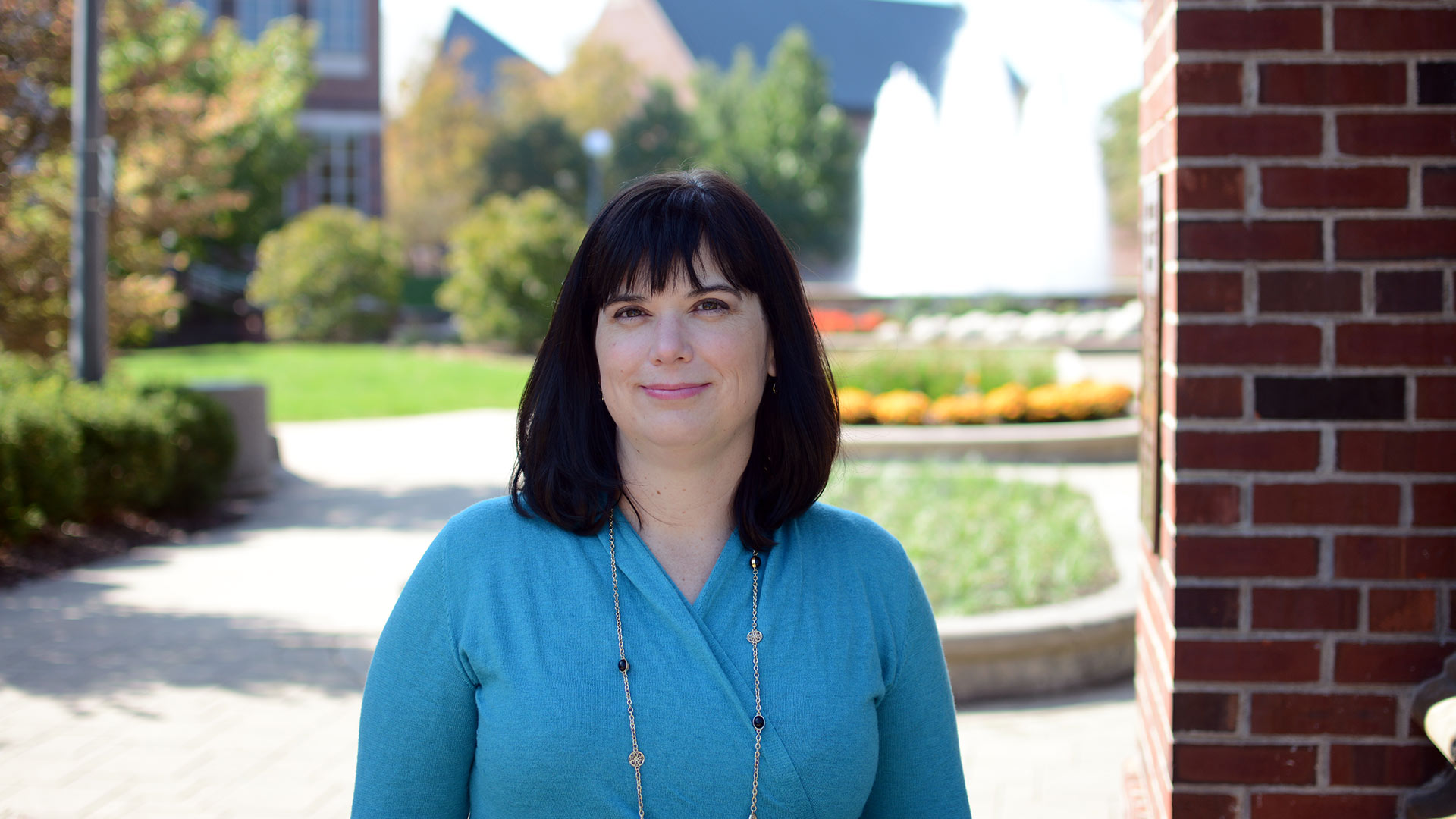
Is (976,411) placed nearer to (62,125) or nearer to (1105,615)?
(1105,615)

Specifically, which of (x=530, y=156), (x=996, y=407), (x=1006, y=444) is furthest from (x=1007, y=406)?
(x=530, y=156)

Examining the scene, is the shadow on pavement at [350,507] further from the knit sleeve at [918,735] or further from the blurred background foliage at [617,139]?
the blurred background foliage at [617,139]

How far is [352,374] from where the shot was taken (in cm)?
1986

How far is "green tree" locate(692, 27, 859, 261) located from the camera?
148 feet

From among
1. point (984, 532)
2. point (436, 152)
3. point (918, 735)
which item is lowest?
point (984, 532)

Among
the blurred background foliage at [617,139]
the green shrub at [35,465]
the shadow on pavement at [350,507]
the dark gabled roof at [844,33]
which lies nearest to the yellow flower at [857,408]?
the shadow on pavement at [350,507]

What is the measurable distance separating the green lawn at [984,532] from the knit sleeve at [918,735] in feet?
11.5

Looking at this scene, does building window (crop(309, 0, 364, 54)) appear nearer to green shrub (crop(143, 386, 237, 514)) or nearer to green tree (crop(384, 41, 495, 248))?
green tree (crop(384, 41, 495, 248))

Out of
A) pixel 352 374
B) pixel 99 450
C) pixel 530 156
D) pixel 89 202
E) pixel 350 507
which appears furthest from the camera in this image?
pixel 530 156

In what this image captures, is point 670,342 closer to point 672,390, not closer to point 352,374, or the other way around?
point 672,390

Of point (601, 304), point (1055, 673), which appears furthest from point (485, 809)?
point (1055, 673)

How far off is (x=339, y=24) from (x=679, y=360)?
38.0 metres

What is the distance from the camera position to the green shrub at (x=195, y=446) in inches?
360

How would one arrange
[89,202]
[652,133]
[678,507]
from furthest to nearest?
[652,133], [89,202], [678,507]
